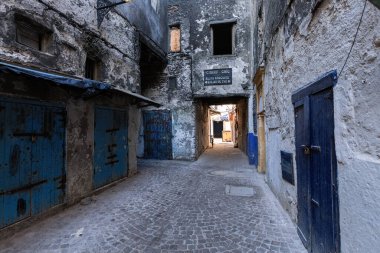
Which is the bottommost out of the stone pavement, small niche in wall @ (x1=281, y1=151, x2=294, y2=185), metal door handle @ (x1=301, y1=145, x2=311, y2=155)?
the stone pavement

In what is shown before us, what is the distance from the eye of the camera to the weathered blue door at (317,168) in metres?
2.38

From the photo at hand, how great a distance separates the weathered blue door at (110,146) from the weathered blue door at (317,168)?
4936mm

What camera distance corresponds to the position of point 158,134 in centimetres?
1120

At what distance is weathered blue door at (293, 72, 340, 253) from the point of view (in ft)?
7.81

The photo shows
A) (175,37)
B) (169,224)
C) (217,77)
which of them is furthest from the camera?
(175,37)

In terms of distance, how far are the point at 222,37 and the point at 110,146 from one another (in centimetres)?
982

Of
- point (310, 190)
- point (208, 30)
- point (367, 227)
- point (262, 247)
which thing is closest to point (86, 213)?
point (262, 247)

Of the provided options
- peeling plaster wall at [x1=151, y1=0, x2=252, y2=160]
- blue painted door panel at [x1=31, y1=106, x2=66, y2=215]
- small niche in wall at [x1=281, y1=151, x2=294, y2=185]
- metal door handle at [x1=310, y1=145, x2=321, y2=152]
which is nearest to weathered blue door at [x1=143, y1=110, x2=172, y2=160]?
peeling plaster wall at [x1=151, y1=0, x2=252, y2=160]

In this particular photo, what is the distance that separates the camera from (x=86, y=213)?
14.5 feet

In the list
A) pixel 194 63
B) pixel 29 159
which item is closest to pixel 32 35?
pixel 29 159

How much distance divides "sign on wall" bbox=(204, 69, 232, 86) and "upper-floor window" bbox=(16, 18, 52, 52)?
740 centimetres

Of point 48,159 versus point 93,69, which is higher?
point 93,69

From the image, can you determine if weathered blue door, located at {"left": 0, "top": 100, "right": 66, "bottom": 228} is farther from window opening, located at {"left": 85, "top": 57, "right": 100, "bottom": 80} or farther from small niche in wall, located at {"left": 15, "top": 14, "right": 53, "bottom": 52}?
window opening, located at {"left": 85, "top": 57, "right": 100, "bottom": 80}

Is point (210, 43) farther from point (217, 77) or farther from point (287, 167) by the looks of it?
point (287, 167)
